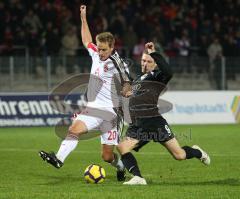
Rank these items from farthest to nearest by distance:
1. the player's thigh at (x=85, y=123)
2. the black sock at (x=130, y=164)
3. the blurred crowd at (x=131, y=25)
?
the blurred crowd at (x=131, y=25) < the player's thigh at (x=85, y=123) < the black sock at (x=130, y=164)

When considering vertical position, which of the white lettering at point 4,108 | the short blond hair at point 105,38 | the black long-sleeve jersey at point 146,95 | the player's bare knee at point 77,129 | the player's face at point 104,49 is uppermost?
the short blond hair at point 105,38

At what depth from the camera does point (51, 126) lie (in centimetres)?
2420

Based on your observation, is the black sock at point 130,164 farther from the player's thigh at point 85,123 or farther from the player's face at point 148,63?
the player's face at point 148,63

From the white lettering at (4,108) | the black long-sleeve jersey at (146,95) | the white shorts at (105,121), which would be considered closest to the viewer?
the black long-sleeve jersey at (146,95)

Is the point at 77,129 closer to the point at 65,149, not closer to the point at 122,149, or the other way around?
the point at 65,149

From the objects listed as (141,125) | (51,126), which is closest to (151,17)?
(51,126)

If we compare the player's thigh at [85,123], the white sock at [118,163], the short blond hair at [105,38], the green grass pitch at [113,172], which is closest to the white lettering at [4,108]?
the green grass pitch at [113,172]

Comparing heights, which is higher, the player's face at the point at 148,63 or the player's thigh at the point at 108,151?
the player's face at the point at 148,63

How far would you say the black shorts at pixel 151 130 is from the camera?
10.9m

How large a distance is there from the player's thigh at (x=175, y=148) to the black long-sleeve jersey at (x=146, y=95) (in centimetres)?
47

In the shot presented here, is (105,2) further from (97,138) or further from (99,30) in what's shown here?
(97,138)

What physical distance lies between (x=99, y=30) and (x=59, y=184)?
15.2 m

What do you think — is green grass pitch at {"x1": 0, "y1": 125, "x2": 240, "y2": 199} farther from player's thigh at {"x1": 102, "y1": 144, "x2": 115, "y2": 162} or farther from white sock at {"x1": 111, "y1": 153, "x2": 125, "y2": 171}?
player's thigh at {"x1": 102, "y1": 144, "x2": 115, "y2": 162}

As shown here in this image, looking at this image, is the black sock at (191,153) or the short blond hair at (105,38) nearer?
the short blond hair at (105,38)
